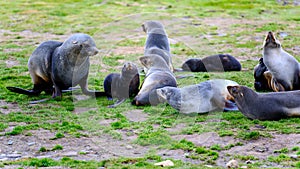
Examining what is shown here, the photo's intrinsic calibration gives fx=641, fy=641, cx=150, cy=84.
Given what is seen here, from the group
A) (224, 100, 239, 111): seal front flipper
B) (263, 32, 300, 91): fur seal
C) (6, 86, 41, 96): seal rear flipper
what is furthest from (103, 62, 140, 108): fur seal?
(263, 32, 300, 91): fur seal

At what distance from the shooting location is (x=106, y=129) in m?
7.86

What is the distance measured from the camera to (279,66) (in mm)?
9219

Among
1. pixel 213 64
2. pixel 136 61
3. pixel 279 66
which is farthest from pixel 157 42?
pixel 279 66

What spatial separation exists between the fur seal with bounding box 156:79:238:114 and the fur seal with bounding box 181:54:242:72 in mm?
2852

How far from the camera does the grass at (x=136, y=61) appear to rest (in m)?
7.01

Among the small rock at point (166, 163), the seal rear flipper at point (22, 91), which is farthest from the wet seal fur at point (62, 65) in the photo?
the small rock at point (166, 163)

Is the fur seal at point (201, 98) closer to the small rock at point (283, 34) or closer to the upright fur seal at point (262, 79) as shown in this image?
the upright fur seal at point (262, 79)

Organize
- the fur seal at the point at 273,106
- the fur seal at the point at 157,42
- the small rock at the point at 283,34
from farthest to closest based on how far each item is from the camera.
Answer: the small rock at the point at 283,34 → the fur seal at the point at 157,42 → the fur seal at the point at 273,106

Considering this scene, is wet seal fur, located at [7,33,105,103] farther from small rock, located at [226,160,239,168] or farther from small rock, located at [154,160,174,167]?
small rock, located at [226,160,239,168]

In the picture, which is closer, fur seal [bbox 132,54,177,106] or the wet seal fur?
fur seal [bbox 132,54,177,106]

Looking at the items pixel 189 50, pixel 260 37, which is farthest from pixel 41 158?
pixel 260 37

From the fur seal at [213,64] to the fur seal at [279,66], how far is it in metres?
2.17

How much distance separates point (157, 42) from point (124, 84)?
8.23ft

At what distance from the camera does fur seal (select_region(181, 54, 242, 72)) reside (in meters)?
11.5
